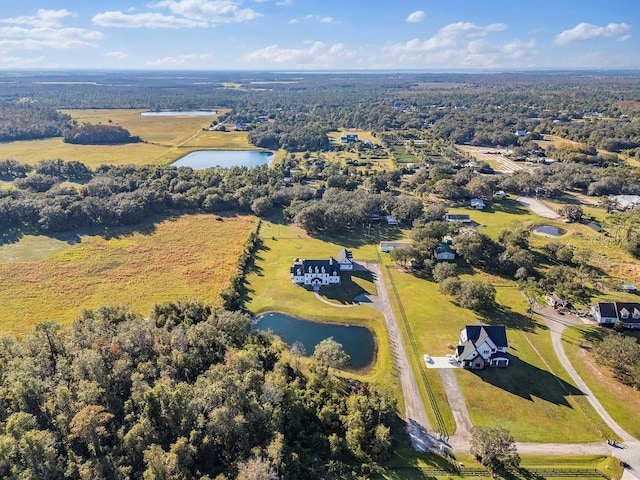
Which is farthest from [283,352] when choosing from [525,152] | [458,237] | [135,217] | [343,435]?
[525,152]

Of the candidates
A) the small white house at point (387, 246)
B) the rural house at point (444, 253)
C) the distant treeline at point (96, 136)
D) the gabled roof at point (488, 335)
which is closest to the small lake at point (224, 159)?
the distant treeline at point (96, 136)

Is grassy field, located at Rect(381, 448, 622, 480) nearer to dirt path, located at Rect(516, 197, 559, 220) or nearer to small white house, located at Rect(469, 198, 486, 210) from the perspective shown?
dirt path, located at Rect(516, 197, 559, 220)

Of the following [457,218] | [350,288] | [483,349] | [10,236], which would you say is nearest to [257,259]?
[350,288]

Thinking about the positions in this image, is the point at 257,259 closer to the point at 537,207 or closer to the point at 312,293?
the point at 312,293

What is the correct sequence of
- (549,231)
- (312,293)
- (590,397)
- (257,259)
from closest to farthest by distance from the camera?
(590,397) < (312,293) < (257,259) < (549,231)

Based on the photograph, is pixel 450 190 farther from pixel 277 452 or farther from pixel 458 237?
pixel 277 452
